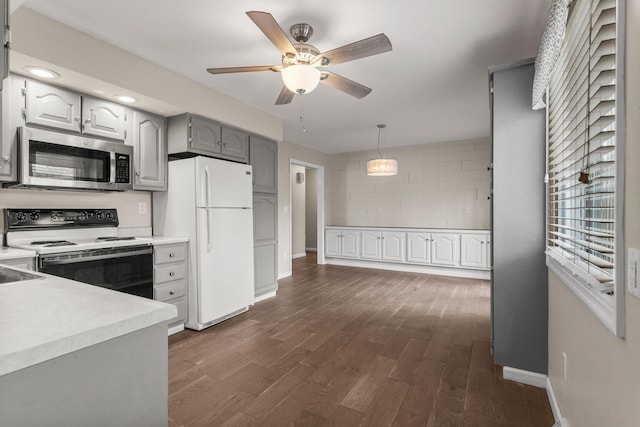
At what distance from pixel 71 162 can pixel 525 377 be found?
3.66 meters

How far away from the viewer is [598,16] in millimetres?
1115

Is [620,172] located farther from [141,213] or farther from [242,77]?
[141,213]

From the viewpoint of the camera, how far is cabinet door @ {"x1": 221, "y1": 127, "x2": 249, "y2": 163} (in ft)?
11.7

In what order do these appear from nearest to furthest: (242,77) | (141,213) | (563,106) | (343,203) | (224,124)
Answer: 1. (563,106)
2. (242,77)
3. (141,213)
4. (224,124)
5. (343,203)

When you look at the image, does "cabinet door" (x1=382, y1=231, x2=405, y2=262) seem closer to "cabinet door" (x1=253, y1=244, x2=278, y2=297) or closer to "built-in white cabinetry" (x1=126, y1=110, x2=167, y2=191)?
"cabinet door" (x1=253, y1=244, x2=278, y2=297)

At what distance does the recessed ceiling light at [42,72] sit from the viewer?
2.21 metres

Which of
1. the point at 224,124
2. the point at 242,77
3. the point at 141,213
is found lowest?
the point at 141,213

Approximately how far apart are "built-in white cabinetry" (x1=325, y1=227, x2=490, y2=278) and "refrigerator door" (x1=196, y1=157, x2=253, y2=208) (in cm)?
314

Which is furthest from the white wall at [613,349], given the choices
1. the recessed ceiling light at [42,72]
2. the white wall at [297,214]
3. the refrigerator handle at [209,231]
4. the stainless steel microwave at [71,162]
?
the white wall at [297,214]

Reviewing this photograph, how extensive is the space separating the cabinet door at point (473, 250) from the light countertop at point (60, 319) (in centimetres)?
517

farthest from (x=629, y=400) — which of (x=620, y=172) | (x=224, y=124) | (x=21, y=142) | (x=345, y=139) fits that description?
(x=345, y=139)

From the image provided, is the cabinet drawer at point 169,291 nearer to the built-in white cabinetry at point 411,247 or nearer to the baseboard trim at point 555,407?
the baseboard trim at point 555,407

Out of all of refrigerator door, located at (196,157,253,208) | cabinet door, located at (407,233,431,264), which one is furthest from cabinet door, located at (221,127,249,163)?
cabinet door, located at (407,233,431,264)

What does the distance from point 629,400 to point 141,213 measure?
12.0 feet
